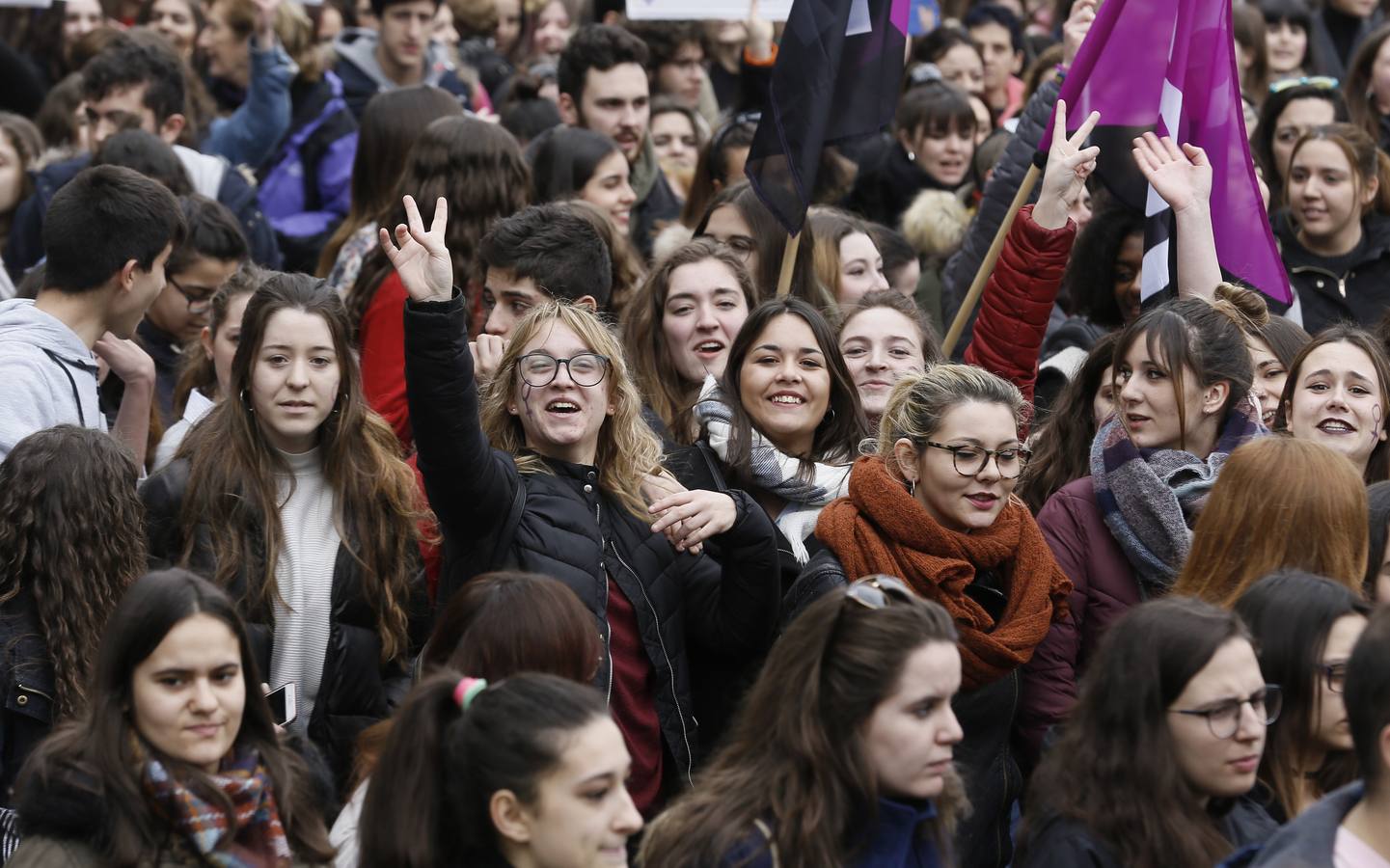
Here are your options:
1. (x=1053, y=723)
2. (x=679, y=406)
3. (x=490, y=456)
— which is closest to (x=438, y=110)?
(x=679, y=406)

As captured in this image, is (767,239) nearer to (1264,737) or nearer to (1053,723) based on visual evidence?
(1053,723)

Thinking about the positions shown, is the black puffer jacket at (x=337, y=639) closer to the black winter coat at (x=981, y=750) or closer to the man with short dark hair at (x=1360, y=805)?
the black winter coat at (x=981, y=750)

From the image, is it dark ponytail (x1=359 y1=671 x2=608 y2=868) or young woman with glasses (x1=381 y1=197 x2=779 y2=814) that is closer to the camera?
dark ponytail (x1=359 y1=671 x2=608 y2=868)

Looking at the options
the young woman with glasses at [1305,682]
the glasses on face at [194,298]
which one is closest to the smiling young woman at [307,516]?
the glasses on face at [194,298]

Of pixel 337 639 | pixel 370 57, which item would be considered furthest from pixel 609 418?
pixel 370 57

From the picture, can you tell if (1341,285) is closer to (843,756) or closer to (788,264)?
(788,264)

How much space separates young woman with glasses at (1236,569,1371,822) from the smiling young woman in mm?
2152

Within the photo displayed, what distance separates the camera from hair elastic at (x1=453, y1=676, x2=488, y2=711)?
366 cm

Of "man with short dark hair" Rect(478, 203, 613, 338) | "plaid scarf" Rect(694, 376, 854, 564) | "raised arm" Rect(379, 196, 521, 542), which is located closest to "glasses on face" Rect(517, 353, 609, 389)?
"raised arm" Rect(379, 196, 521, 542)

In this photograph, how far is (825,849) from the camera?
12.3ft

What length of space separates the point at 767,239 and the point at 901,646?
3.20m

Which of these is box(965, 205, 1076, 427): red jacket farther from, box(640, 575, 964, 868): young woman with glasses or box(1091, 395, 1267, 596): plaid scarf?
box(640, 575, 964, 868): young woman with glasses

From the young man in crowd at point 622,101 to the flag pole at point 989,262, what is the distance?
223 cm

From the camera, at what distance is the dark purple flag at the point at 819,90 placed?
647cm
